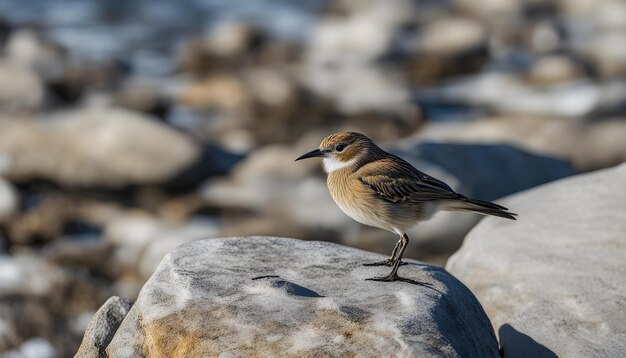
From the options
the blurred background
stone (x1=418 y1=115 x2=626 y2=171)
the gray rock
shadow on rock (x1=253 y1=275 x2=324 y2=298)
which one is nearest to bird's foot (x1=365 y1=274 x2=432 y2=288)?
shadow on rock (x1=253 y1=275 x2=324 y2=298)

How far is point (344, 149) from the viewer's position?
6.41m

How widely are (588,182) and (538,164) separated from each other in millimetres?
3745

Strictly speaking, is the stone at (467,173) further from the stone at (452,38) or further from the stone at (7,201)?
the stone at (452,38)

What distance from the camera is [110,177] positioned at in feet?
41.7

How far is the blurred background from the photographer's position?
10727 mm

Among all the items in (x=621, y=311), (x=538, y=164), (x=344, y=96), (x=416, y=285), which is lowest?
(x=344, y=96)

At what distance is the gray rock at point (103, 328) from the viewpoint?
18.3 ft

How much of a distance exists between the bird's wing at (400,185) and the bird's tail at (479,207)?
0.17 ft

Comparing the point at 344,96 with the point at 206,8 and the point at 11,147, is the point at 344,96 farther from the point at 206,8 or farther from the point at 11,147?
the point at 206,8

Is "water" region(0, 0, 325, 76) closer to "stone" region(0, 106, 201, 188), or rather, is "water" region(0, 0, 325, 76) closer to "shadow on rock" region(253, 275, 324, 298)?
"stone" region(0, 106, 201, 188)

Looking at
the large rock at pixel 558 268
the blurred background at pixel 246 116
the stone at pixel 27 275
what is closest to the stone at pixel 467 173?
the blurred background at pixel 246 116

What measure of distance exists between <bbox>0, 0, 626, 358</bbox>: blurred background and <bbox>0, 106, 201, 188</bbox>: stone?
2cm

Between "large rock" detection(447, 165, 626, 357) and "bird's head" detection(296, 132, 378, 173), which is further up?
"bird's head" detection(296, 132, 378, 173)

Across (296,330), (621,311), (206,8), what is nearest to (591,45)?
(206,8)
